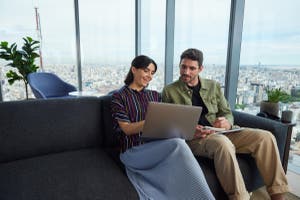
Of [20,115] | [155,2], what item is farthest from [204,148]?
[155,2]

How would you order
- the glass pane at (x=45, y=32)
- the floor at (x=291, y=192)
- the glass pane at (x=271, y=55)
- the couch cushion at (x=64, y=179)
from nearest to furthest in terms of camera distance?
the couch cushion at (x=64, y=179)
the floor at (x=291, y=192)
the glass pane at (x=271, y=55)
the glass pane at (x=45, y=32)

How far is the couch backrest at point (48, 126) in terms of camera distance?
1.36 m

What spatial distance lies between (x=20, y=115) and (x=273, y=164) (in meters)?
1.60

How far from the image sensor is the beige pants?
1.21 meters

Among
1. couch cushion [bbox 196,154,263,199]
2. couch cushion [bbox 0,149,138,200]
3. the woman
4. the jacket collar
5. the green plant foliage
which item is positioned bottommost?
couch cushion [bbox 196,154,263,199]

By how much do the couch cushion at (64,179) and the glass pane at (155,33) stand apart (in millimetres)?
1974

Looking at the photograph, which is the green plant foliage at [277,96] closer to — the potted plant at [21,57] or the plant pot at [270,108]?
the plant pot at [270,108]

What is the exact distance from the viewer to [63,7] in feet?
12.3

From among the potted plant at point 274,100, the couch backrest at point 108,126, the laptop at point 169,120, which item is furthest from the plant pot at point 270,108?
the couch backrest at point 108,126

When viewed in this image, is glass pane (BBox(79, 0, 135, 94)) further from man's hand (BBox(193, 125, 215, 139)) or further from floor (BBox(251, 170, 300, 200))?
floor (BBox(251, 170, 300, 200))

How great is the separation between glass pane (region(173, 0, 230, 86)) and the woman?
1.02 metres

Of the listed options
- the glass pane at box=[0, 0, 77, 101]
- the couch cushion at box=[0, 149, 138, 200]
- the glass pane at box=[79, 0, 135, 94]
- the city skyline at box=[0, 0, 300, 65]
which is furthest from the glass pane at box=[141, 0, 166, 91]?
the couch cushion at box=[0, 149, 138, 200]

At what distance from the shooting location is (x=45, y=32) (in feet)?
12.3

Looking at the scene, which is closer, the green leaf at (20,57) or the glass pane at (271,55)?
the glass pane at (271,55)
